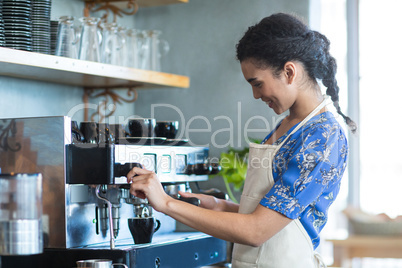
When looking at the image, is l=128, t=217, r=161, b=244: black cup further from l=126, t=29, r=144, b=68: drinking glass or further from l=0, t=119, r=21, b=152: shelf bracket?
l=126, t=29, r=144, b=68: drinking glass

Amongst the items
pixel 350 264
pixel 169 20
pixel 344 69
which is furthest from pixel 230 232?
pixel 344 69

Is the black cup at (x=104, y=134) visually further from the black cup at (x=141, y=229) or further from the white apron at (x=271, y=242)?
the white apron at (x=271, y=242)

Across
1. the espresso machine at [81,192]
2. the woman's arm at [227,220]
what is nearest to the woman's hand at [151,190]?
the woman's arm at [227,220]

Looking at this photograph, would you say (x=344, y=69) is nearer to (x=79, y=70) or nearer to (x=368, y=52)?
(x=368, y=52)

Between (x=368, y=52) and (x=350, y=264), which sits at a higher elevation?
(x=368, y=52)

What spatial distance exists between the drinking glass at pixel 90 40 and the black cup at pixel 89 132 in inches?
16.1

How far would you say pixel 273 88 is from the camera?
136cm

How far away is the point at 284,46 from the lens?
4.41 ft

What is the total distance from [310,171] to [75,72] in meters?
0.90

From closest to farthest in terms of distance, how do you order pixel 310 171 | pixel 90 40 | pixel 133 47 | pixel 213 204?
pixel 310 171 < pixel 213 204 < pixel 90 40 < pixel 133 47

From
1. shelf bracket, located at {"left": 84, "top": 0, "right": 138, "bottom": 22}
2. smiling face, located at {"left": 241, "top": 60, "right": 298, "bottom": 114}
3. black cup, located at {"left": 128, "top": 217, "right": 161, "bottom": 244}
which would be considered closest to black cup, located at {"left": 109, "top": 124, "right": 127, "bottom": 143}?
black cup, located at {"left": 128, "top": 217, "right": 161, "bottom": 244}

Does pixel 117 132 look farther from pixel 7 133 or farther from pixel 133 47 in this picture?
pixel 133 47

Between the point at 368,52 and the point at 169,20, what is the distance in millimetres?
1508

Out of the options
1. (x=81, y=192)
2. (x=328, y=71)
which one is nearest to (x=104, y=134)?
(x=81, y=192)
